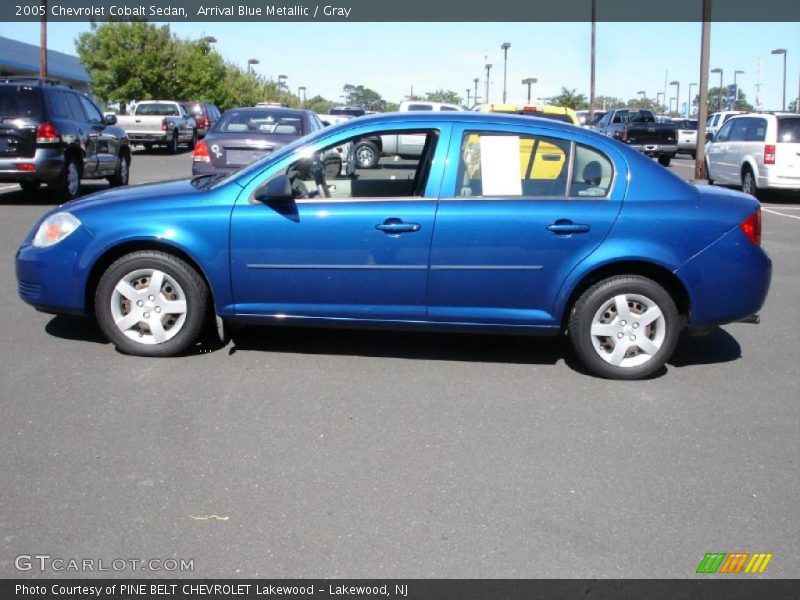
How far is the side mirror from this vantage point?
569cm

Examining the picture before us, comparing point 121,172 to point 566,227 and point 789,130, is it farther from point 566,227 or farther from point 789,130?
point 566,227

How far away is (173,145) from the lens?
3158cm

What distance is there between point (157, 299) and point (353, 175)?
172 cm

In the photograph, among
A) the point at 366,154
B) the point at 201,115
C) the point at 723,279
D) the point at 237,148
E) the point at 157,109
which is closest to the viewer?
the point at 723,279

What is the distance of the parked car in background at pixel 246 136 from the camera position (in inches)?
512

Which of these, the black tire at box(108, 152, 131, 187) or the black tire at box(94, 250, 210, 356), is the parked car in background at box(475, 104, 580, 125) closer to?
the black tire at box(108, 152, 131, 187)

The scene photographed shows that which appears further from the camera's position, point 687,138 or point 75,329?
point 687,138

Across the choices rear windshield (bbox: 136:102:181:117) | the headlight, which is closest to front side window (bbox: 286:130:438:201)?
the headlight

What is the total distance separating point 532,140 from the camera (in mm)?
6047

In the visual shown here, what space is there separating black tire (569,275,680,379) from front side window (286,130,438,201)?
1.31 meters

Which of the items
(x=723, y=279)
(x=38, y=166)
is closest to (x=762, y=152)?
(x=723, y=279)

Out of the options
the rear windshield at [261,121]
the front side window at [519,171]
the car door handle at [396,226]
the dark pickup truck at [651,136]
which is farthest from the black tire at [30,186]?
the dark pickup truck at [651,136]

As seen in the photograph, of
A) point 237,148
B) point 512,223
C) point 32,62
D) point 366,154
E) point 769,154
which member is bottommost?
point 512,223
